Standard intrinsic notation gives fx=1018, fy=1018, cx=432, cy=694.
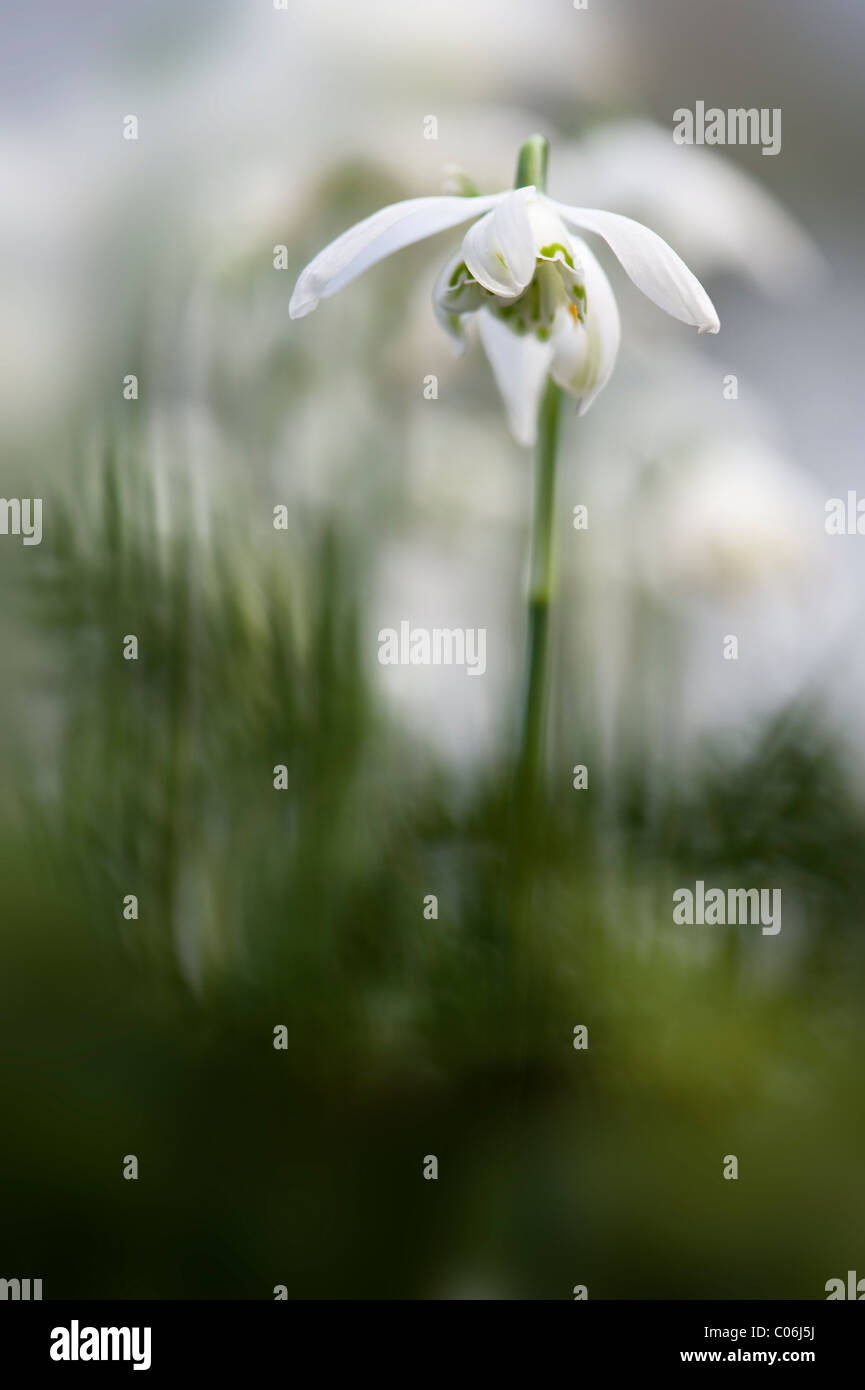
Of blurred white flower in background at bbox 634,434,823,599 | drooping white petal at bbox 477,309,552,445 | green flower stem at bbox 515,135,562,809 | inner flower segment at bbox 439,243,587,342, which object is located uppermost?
drooping white petal at bbox 477,309,552,445

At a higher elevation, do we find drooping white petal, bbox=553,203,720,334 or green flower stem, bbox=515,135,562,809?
drooping white petal, bbox=553,203,720,334

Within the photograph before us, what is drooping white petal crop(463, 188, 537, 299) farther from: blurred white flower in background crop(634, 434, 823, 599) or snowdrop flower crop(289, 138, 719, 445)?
blurred white flower in background crop(634, 434, 823, 599)

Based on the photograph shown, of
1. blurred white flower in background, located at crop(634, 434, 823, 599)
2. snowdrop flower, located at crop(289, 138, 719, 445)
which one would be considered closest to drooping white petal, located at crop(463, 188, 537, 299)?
snowdrop flower, located at crop(289, 138, 719, 445)

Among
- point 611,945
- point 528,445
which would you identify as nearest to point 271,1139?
point 611,945

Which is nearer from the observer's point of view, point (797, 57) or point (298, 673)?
point (298, 673)

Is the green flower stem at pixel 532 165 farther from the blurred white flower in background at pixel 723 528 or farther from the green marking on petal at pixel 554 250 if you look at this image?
the blurred white flower in background at pixel 723 528

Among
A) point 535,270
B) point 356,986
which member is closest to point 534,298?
point 535,270

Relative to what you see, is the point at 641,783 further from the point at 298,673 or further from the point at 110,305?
the point at 110,305
